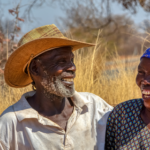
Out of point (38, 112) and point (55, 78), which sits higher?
point (55, 78)

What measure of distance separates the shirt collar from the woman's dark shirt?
0.33 meters

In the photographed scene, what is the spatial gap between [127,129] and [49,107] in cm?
78

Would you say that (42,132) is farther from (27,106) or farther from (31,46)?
(31,46)

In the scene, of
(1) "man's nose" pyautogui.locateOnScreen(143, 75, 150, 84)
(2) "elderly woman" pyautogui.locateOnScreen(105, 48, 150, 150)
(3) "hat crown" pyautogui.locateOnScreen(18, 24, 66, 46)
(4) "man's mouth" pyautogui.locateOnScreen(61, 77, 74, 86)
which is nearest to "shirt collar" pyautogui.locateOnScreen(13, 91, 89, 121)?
(4) "man's mouth" pyautogui.locateOnScreen(61, 77, 74, 86)

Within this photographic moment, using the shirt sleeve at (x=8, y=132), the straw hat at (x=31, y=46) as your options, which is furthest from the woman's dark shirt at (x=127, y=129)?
the shirt sleeve at (x=8, y=132)

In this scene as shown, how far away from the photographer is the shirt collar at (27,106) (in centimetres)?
211

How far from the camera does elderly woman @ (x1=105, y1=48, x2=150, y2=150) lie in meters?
1.95

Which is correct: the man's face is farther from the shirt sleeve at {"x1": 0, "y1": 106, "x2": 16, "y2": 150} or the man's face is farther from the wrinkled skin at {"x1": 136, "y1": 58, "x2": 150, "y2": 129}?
the wrinkled skin at {"x1": 136, "y1": 58, "x2": 150, "y2": 129}

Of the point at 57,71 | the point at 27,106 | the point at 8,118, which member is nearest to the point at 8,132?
the point at 8,118

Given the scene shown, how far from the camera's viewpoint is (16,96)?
375 cm

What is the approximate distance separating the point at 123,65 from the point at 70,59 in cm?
267

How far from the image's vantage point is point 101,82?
181 inches

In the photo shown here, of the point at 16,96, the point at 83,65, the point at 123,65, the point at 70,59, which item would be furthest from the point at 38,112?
the point at 123,65

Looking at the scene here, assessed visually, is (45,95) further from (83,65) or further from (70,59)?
(83,65)
